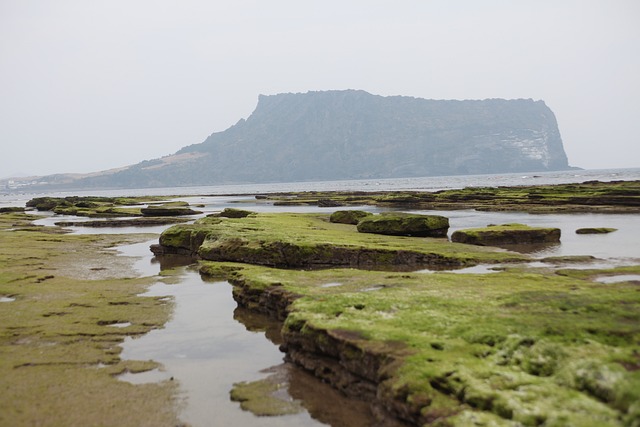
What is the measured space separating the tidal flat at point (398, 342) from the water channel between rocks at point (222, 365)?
1.42 ft

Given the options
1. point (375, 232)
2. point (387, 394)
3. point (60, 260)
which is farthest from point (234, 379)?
point (375, 232)

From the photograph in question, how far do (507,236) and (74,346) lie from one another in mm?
32990

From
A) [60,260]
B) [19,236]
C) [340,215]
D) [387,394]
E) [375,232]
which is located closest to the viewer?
[387,394]

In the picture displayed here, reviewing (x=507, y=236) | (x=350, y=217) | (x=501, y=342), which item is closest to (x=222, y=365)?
(x=501, y=342)

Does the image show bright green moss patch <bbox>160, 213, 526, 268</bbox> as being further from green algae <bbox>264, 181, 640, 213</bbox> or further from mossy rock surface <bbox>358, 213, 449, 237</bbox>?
green algae <bbox>264, 181, 640, 213</bbox>

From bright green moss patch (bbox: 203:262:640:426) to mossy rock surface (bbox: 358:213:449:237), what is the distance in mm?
22747

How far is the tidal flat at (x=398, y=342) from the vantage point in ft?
31.9

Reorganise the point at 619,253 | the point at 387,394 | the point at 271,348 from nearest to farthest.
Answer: the point at 387,394
the point at 271,348
the point at 619,253

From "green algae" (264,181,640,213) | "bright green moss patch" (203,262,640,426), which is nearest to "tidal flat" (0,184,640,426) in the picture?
"bright green moss patch" (203,262,640,426)

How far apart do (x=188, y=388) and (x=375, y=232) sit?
31687 millimetres

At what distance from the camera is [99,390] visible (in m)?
13.3

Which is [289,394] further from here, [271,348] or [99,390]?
[99,390]

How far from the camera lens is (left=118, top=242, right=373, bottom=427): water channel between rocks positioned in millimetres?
12125

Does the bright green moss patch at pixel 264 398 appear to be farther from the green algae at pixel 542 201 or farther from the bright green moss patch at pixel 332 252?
the green algae at pixel 542 201
